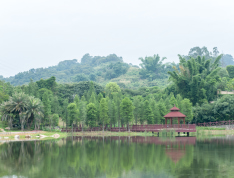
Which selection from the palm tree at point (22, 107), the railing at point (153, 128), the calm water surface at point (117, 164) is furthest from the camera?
the railing at point (153, 128)

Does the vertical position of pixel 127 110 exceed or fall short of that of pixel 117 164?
it exceeds it

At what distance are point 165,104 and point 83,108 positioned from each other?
17.6 meters

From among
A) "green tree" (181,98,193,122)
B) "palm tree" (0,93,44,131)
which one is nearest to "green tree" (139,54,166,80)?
"green tree" (181,98,193,122)

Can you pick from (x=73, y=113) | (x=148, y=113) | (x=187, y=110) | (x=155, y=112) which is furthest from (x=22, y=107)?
(x=187, y=110)

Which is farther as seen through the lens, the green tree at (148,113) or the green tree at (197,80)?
the green tree at (197,80)

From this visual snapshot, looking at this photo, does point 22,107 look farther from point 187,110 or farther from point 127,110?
point 187,110

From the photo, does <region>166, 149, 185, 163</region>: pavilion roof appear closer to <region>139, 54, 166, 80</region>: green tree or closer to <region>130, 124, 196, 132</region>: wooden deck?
<region>130, 124, 196, 132</region>: wooden deck

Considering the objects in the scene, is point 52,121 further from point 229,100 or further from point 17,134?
point 229,100

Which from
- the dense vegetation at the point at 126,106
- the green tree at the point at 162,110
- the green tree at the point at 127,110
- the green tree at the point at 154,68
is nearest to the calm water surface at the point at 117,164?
the dense vegetation at the point at 126,106

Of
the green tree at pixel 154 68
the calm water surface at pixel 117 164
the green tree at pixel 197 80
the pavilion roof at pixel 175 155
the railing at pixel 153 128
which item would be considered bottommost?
the calm water surface at pixel 117 164

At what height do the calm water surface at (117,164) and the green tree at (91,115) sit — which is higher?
the green tree at (91,115)

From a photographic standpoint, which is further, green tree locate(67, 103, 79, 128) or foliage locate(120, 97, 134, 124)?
green tree locate(67, 103, 79, 128)

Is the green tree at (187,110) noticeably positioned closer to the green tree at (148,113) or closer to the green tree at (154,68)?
the green tree at (148,113)

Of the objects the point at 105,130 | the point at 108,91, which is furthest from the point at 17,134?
the point at 108,91
